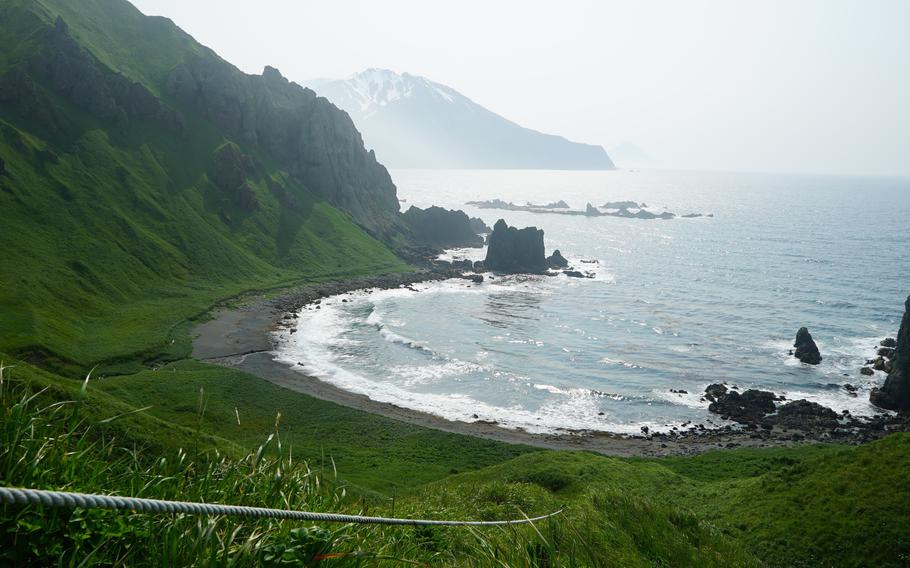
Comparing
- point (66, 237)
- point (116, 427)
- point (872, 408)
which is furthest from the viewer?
point (66, 237)

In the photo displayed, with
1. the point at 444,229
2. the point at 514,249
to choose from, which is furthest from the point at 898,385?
the point at 444,229

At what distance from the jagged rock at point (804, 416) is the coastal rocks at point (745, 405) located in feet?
4.66

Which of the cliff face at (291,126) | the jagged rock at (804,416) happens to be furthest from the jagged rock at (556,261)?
the jagged rock at (804,416)

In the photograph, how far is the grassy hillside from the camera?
244 inches

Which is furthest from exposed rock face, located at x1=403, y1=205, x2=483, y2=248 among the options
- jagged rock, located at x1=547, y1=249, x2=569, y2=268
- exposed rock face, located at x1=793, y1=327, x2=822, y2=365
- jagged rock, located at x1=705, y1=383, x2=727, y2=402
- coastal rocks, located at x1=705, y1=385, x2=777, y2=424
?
coastal rocks, located at x1=705, y1=385, x2=777, y2=424

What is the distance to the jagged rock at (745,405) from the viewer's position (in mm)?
67750

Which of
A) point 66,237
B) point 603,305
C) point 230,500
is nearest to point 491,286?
point 603,305

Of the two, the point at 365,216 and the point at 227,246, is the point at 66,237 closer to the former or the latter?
the point at 227,246

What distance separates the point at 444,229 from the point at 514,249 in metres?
45.7

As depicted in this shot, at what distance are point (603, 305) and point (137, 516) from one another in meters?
118

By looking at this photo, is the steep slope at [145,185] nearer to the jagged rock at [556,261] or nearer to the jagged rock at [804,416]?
the jagged rock at [556,261]

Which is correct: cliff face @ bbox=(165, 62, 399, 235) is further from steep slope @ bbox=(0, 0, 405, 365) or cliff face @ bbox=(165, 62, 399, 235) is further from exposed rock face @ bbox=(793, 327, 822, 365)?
exposed rock face @ bbox=(793, 327, 822, 365)

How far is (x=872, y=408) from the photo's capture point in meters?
70.0

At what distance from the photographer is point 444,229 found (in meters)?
194
